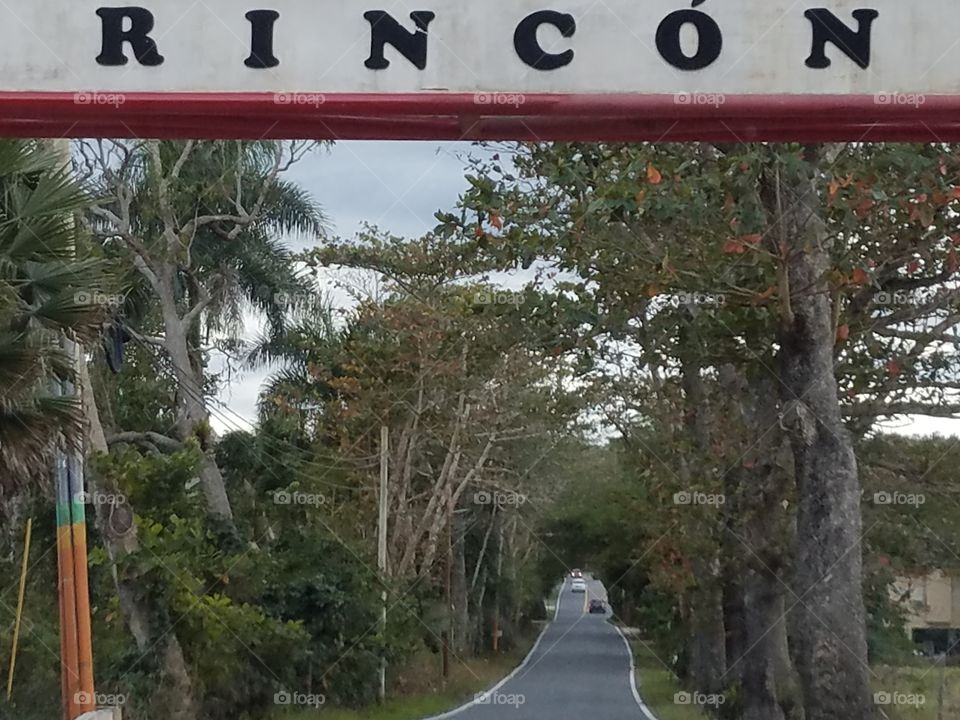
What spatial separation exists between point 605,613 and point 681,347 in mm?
61178

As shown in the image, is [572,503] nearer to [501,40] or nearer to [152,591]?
[152,591]

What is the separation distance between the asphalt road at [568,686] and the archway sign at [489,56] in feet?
68.4

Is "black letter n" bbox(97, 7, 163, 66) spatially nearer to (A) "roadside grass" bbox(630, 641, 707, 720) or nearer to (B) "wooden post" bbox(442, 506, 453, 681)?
(A) "roadside grass" bbox(630, 641, 707, 720)

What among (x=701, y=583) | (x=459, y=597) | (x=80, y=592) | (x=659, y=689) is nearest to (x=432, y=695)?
(x=459, y=597)

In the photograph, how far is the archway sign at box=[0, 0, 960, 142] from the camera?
→ 10.7ft

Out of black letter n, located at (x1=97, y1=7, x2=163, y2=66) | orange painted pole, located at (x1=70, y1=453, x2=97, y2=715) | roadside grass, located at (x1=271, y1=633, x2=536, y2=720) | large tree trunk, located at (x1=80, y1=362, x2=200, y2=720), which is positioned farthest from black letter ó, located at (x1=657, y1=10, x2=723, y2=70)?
roadside grass, located at (x1=271, y1=633, x2=536, y2=720)

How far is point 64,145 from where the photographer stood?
1090 cm

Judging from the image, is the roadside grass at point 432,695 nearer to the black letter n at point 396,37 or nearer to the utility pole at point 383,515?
the utility pole at point 383,515

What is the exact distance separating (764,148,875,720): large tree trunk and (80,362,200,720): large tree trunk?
798cm

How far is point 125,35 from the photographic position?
10.7ft

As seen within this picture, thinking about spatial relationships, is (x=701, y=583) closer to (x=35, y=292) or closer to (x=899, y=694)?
(x=899, y=694)

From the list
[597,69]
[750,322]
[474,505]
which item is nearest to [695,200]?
[750,322]

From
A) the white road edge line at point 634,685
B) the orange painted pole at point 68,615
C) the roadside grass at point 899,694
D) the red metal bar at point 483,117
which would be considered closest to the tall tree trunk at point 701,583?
the roadside grass at point 899,694

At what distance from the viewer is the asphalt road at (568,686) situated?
24.8m
